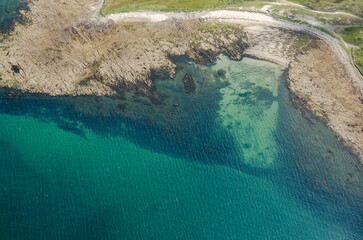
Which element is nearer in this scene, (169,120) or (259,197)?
(259,197)

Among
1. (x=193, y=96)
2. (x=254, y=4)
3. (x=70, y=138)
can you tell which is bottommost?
(x=70, y=138)

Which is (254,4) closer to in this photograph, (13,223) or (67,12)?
(67,12)

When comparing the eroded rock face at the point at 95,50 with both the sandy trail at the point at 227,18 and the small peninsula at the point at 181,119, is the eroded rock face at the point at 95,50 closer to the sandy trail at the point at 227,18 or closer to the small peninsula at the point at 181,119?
the small peninsula at the point at 181,119

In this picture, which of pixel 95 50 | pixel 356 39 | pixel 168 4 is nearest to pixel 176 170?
pixel 95 50

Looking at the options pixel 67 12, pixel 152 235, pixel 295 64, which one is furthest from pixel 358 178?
pixel 67 12

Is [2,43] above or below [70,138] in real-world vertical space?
above

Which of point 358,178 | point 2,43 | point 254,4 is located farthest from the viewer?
point 254,4

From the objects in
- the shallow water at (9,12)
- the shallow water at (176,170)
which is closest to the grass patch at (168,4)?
the shallow water at (9,12)
